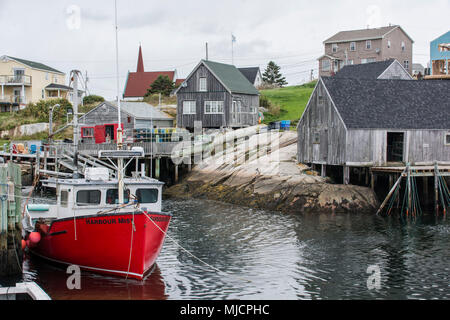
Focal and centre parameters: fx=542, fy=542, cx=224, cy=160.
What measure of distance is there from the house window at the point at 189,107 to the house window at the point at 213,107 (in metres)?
1.54

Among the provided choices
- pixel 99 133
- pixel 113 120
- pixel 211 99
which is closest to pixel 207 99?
pixel 211 99

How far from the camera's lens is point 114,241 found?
2038cm

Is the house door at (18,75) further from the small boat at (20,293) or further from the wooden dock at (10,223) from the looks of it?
the small boat at (20,293)

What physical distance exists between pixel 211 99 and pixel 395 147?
23462 mm

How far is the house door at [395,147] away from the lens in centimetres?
3988

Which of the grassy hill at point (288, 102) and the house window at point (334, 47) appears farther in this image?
the house window at point (334, 47)

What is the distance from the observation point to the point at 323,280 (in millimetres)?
20688

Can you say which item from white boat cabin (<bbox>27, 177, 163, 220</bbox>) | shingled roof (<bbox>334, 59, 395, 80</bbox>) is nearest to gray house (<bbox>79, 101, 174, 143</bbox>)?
shingled roof (<bbox>334, 59, 395, 80</bbox>)

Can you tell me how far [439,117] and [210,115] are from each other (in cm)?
2620

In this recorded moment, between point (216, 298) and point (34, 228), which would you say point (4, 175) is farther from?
point (216, 298)

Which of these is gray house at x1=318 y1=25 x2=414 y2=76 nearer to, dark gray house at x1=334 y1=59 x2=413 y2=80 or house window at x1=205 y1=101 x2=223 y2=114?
dark gray house at x1=334 y1=59 x2=413 y2=80

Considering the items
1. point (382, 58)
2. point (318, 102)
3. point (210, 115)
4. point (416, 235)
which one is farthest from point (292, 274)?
point (382, 58)

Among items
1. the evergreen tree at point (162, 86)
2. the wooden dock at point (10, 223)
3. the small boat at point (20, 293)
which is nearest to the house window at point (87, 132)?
the evergreen tree at point (162, 86)

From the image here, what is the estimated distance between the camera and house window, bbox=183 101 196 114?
194ft
